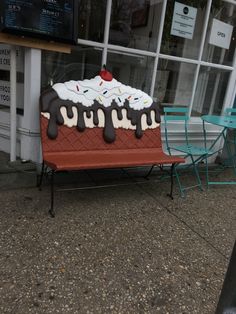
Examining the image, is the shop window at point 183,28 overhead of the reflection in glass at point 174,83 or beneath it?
overhead

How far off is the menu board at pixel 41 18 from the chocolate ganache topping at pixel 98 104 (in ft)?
1.68

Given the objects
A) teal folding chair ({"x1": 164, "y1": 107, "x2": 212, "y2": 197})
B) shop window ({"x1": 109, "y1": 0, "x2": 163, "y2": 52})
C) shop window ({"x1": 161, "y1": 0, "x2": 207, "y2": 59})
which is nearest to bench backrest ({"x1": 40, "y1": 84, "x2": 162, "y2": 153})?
teal folding chair ({"x1": 164, "y1": 107, "x2": 212, "y2": 197})

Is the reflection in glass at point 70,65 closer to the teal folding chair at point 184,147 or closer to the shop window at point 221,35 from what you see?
the teal folding chair at point 184,147

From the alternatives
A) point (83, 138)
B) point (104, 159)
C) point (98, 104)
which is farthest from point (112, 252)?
point (98, 104)

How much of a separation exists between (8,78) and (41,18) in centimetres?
93

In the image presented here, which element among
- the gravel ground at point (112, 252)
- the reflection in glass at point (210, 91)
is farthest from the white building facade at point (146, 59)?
the gravel ground at point (112, 252)

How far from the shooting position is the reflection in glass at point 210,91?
187 inches

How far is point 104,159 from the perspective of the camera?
318 centimetres

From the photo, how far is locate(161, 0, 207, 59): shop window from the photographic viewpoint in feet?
13.3

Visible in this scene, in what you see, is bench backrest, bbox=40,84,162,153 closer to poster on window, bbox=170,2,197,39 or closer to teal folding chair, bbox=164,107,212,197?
teal folding chair, bbox=164,107,212,197

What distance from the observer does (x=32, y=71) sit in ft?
11.0

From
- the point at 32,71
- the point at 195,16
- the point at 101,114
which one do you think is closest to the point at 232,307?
the point at 101,114

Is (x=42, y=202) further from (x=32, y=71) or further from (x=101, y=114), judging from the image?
(x=32, y=71)

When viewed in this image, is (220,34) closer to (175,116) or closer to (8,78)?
(175,116)
